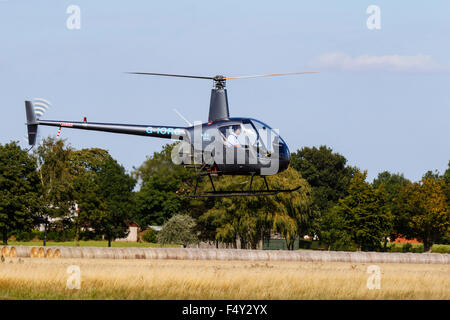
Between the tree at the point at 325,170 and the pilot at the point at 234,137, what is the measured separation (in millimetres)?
98414

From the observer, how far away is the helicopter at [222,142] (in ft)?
106

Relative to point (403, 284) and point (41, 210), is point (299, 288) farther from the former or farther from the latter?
point (41, 210)

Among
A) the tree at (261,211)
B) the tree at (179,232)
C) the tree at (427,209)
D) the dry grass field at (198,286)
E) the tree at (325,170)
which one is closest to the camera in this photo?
the dry grass field at (198,286)

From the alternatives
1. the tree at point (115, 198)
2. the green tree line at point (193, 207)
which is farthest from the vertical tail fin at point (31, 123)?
the tree at point (115, 198)

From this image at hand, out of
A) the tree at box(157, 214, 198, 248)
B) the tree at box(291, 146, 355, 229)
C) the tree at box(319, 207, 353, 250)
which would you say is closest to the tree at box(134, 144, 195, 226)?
the tree at box(157, 214, 198, 248)

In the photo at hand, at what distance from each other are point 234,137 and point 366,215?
58.5 metres

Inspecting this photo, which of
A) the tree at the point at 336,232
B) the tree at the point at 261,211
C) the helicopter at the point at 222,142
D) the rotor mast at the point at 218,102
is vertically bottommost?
the tree at the point at 336,232

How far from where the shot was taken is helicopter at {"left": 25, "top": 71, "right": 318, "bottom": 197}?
106 feet

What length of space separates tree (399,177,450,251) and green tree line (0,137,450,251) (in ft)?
0.43

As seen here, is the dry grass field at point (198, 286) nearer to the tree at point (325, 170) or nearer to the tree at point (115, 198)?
the tree at point (115, 198)

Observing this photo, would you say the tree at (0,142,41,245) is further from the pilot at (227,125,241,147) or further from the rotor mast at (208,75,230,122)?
the pilot at (227,125,241,147)

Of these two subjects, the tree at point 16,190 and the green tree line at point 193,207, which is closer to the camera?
the green tree line at point 193,207


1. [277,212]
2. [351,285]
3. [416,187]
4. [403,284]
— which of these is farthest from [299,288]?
[416,187]
